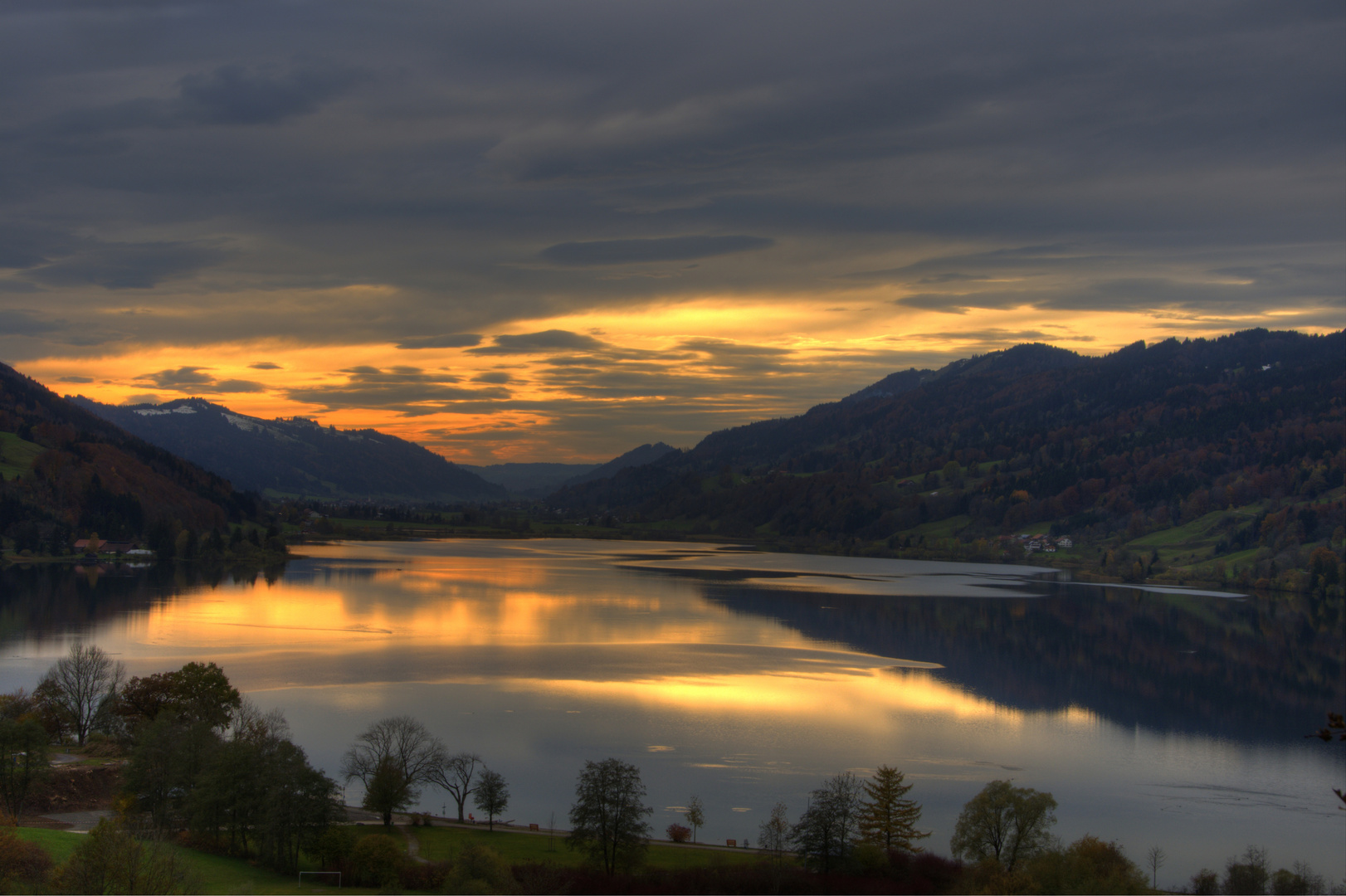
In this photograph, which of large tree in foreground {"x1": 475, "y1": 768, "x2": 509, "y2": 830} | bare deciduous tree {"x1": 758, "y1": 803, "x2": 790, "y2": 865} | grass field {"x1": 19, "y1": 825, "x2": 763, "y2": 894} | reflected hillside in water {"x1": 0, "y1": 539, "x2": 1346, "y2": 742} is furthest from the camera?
reflected hillside in water {"x1": 0, "y1": 539, "x2": 1346, "y2": 742}

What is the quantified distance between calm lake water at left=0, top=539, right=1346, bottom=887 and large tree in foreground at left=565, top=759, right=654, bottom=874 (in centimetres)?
335

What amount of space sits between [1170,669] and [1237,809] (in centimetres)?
2808

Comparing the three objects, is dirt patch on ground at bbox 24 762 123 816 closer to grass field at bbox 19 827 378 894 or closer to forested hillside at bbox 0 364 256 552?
grass field at bbox 19 827 378 894

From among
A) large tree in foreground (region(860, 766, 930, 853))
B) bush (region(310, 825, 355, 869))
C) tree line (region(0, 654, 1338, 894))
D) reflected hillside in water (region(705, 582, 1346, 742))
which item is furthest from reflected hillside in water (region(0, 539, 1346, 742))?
bush (region(310, 825, 355, 869))

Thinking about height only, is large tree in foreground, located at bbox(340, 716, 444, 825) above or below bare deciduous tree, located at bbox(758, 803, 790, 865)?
above

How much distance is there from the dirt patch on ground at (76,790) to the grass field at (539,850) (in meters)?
10.2

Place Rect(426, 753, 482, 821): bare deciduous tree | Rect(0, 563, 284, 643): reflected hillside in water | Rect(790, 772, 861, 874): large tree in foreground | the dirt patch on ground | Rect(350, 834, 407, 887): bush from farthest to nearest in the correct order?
Rect(0, 563, 284, 643): reflected hillside in water, Rect(426, 753, 482, 821): bare deciduous tree, the dirt patch on ground, Rect(790, 772, 861, 874): large tree in foreground, Rect(350, 834, 407, 887): bush

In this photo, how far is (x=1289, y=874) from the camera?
1014 inches

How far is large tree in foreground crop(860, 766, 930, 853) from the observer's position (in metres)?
27.6

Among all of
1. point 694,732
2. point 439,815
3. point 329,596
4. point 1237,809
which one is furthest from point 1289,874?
point 329,596

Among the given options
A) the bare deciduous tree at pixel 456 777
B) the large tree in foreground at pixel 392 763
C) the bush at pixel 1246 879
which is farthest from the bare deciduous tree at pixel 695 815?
the bush at pixel 1246 879

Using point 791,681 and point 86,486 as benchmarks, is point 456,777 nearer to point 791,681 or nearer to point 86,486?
point 791,681

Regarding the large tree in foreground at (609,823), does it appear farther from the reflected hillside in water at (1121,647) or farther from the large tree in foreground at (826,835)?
the reflected hillside in water at (1121,647)

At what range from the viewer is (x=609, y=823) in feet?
83.3
